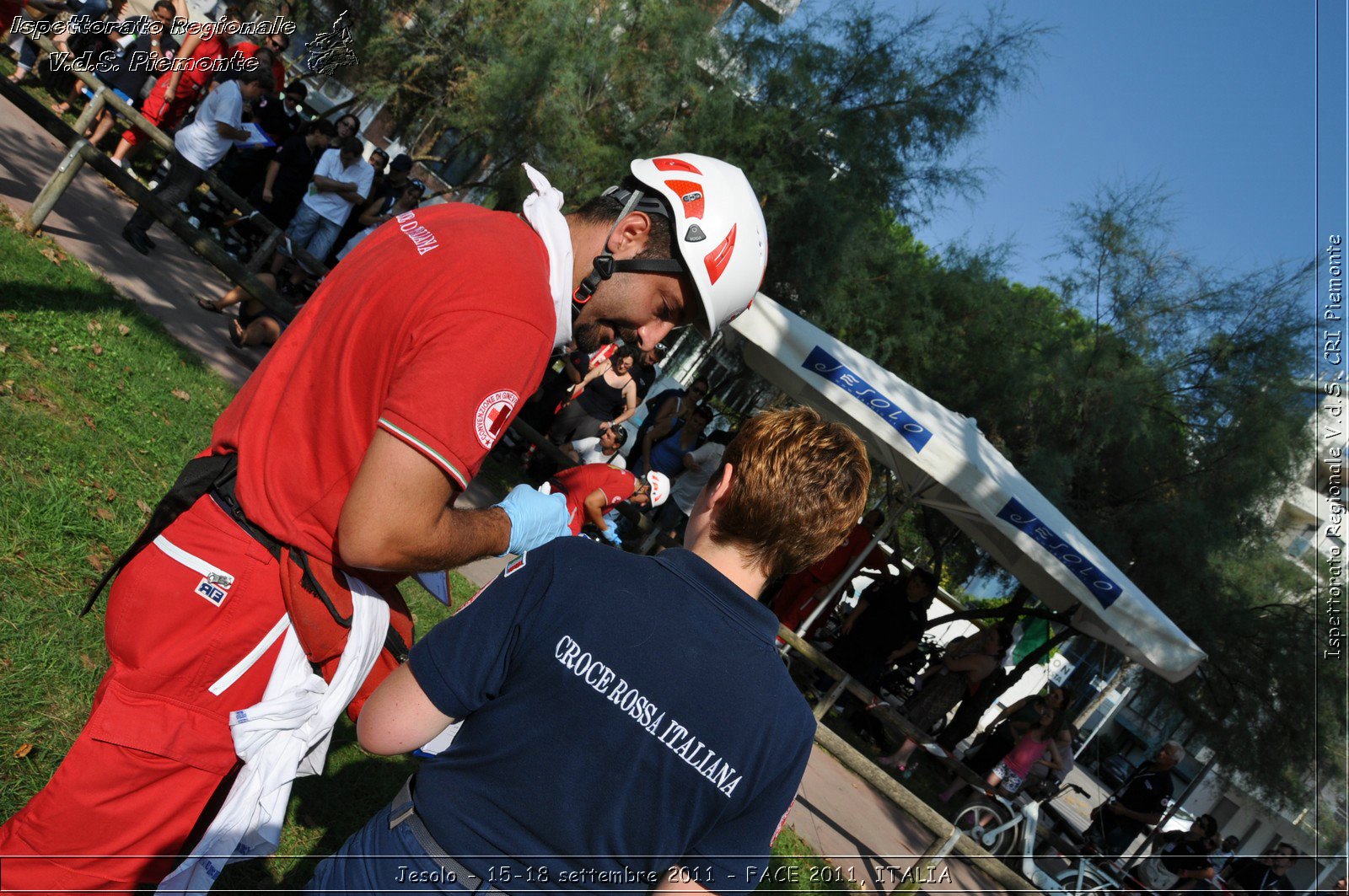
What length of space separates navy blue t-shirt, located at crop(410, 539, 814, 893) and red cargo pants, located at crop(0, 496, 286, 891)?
0.49 metres

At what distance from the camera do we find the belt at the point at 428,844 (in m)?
1.77

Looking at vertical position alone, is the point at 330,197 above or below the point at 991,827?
above

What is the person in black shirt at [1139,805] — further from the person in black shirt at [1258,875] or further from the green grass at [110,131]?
the green grass at [110,131]

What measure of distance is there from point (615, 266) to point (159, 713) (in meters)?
1.47

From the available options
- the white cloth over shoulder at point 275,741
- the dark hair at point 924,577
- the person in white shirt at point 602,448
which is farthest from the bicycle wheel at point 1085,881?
the white cloth over shoulder at point 275,741

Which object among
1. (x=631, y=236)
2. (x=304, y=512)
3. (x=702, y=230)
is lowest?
(x=304, y=512)

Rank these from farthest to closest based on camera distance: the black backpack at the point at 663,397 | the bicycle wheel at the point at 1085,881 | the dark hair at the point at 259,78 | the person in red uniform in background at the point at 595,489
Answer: the black backpack at the point at 663,397 < the dark hair at the point at 259,78 < the bicycle wheel at the point at 1085,881 < the person in red uniform in background at the point at 595,489

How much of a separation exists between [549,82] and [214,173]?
563cm

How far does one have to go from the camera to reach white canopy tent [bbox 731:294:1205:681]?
8.55 metres

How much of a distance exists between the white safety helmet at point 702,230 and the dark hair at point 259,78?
9268 millimetres

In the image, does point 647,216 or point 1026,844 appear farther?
point 1026,844

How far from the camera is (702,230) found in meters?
2.56

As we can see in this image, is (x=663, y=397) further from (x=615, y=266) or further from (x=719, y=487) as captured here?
(x=719, y=487)

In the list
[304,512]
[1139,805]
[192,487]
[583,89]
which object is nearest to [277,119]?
[583,89]
